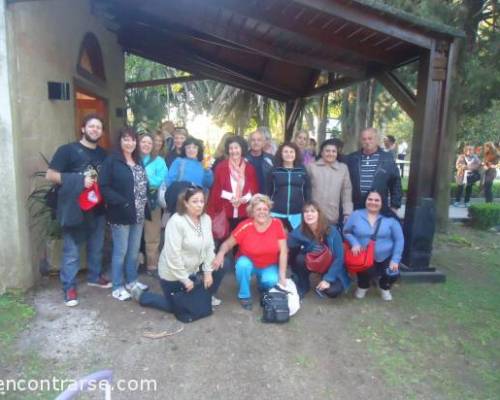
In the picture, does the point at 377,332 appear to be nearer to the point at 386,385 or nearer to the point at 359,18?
the point at 386,385

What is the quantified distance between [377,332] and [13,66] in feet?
13.3

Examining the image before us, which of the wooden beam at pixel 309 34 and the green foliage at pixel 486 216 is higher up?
the wooden beam at pixel 309 34

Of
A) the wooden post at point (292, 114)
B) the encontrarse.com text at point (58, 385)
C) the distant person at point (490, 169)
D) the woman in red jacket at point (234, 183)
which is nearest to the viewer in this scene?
the encontrarse.com text at point (58, 385)

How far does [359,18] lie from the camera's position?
12.8ft

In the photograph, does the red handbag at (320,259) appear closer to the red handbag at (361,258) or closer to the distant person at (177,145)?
the red handbag at (361,258)

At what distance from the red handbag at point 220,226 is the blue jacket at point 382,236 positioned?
127 cm

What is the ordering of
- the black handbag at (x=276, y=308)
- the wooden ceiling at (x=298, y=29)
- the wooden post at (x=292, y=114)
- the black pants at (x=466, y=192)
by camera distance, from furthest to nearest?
the black pants at (x=466, y=192) → the wooden post at (x=292, y=114) → the wooden ceiling at (x=298, y=29) → the black handbag at (x=276, y=308)

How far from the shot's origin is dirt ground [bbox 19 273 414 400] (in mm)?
2488

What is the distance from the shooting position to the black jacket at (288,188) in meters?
4.00

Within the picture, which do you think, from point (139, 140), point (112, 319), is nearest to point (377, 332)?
point (112, 319)

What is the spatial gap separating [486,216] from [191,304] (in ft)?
22.0

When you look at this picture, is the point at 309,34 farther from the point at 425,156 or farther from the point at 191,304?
the point at 191,304

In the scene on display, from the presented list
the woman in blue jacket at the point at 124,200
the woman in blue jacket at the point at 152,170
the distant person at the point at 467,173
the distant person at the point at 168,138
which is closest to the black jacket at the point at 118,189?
the woman in blue jacket at the point at 124,200

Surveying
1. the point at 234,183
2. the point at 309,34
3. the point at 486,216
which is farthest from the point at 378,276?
the point at 486,216
